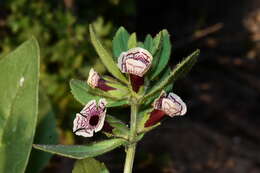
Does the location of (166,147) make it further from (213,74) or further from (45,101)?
(45,101)

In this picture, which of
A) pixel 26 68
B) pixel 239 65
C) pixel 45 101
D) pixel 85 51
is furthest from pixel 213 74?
pixel 26 68

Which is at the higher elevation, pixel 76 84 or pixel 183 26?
pixel 183 26

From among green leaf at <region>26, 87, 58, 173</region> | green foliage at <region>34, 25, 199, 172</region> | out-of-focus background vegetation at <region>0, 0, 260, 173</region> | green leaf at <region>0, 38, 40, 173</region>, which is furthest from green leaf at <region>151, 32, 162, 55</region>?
out-of-focus background vegetation at <region>0, 0, 260, 173</region>

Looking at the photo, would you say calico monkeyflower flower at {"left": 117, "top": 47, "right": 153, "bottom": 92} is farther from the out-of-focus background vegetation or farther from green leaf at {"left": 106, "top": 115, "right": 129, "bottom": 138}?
the out-of-focus background vegetation

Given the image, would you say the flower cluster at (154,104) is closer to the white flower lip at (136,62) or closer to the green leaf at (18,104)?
the white flower lip at (136,62)

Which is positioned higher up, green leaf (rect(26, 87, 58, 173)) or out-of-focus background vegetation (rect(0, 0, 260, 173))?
out-of-focus background vegetation (rect(0, 0, 260, 173))

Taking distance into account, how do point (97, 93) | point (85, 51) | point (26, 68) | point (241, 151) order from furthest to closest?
point (241, 151) < point (85, 51) < point (26, 68) < point (97, 93)
